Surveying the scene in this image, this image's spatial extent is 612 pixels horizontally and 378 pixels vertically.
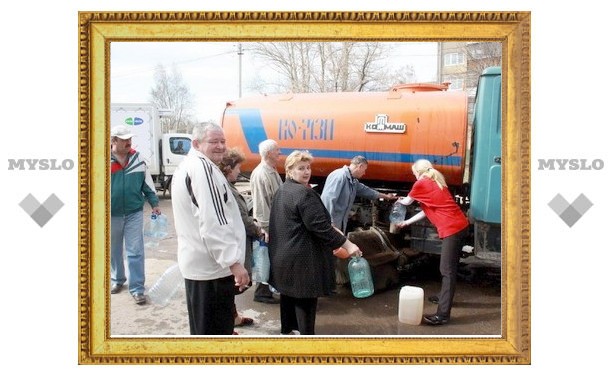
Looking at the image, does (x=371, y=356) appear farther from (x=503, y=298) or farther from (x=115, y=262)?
(x=115, y=262)

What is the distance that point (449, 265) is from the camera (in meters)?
4.23

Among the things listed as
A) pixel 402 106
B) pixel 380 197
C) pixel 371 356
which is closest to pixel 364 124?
pixel 402 106

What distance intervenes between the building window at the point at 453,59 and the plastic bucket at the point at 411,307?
5.94ft

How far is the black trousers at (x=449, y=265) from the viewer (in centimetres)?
420

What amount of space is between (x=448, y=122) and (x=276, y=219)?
2.10 metres

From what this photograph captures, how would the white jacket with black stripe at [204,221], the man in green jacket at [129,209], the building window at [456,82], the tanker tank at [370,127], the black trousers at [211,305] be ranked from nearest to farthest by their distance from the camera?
the white jacket with black stripe at [204,221], the black trousers at [211,305], the man in green jacket at [129,209], the building window at [456,82], the tanker tank at [370,127]

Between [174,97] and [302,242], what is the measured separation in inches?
50.8

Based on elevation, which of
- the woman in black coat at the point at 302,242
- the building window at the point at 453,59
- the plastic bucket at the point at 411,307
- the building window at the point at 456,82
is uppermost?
the building window at the point at 453,59

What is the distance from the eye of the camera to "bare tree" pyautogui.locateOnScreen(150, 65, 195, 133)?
11.0ft

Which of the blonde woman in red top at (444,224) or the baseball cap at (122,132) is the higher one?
the baseball cap at (122,132)

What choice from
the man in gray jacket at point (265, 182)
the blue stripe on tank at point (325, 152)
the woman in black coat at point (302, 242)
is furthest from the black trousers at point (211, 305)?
the blue stripe on tank at point (325, 152)

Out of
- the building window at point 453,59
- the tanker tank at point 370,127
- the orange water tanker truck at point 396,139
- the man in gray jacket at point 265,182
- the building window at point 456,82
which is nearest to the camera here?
the building window at point 453,59

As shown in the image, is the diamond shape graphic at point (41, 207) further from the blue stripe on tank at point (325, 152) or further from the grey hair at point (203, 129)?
the blue stripe on tank at point (325, 152)

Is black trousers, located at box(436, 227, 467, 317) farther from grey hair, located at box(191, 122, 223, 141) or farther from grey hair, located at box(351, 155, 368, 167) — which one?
grey hair, located at box(191, 122, 223, 141)
